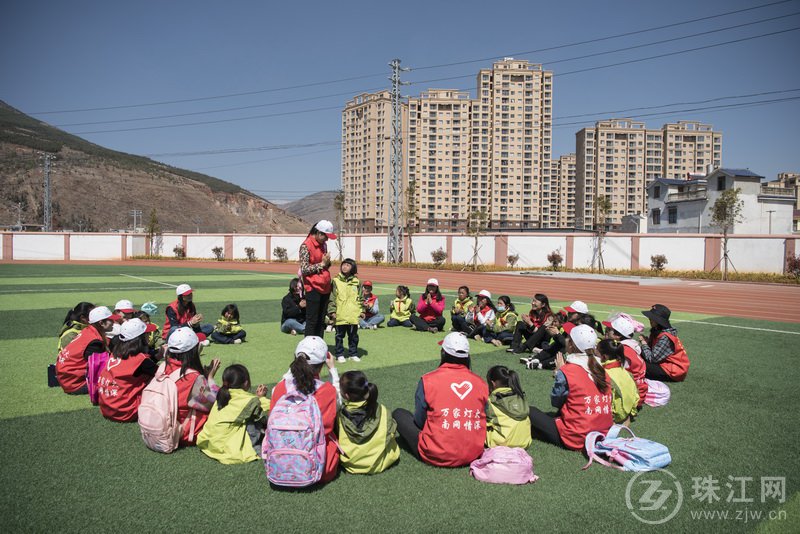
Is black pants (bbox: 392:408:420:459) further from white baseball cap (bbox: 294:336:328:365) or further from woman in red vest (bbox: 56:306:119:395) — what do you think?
woman in red vest (bbox: 56:306:119:395)

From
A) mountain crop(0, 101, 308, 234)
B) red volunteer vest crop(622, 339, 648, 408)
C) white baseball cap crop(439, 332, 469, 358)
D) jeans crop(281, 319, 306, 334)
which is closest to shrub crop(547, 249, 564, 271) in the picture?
jeans crop(281, 319, 306, 334)

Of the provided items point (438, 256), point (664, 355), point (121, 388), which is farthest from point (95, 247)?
point (664, 355)

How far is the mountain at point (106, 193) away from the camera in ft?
279

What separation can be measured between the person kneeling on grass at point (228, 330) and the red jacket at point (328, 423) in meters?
5.34

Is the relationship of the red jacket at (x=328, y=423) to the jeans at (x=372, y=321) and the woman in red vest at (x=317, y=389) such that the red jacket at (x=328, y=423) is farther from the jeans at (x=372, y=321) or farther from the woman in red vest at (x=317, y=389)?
the jeans at (x=372, y=321)

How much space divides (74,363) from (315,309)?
292cm

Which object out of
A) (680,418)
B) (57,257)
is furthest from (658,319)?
(57,257)

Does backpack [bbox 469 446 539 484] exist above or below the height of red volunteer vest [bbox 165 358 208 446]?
below

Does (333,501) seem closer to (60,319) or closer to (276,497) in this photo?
(276,497)

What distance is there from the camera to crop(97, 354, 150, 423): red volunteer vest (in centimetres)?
509

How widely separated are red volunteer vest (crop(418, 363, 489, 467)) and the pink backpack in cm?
361

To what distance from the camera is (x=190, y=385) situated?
4.65 meters

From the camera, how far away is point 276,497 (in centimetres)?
375

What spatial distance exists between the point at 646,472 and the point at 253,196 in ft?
454
